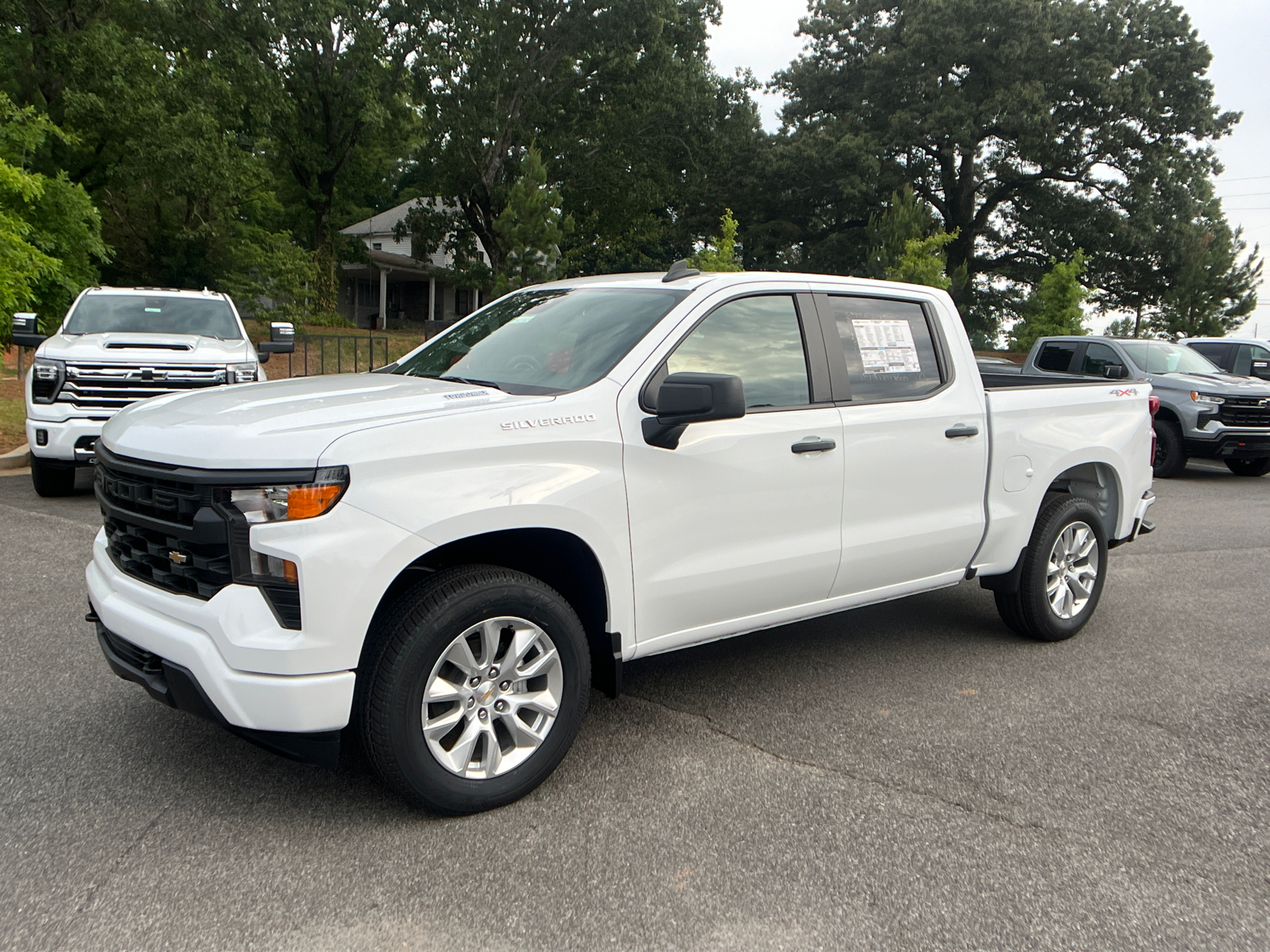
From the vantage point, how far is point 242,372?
9062mm

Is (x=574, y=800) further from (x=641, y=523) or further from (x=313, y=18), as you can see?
(x=313, y=18)

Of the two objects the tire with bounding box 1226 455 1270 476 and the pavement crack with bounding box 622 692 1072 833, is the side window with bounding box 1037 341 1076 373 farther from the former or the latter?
the pavement crack with bounding box 622 692 1072 833

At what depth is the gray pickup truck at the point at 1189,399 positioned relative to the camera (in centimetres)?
1252

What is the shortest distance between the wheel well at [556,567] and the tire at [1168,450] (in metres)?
11.2

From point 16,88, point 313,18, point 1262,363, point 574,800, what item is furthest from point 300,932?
point 313,18

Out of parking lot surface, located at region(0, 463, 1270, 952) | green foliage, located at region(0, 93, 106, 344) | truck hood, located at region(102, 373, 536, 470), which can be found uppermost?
green foliage, located at region(0, 93, 106, 344)

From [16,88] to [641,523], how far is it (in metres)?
27.6

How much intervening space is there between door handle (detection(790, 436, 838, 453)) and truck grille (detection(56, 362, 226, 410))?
631cm

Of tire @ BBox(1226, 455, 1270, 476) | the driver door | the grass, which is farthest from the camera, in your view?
tire @ BBox(1226, 455, 1270, 476)

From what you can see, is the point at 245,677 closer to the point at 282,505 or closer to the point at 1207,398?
the point at 282,505

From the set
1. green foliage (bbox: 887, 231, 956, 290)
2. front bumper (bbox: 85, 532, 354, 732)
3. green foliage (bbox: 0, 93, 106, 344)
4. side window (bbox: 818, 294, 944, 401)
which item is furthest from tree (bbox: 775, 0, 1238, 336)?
front bumper (bbox: 85, 532, 354, 732)

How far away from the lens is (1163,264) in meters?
39.5

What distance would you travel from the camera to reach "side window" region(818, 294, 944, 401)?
4469 mm

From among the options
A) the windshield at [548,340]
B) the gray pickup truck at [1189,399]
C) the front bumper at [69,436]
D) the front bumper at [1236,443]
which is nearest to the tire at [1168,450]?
the gray pickup truck at [1189,399]
